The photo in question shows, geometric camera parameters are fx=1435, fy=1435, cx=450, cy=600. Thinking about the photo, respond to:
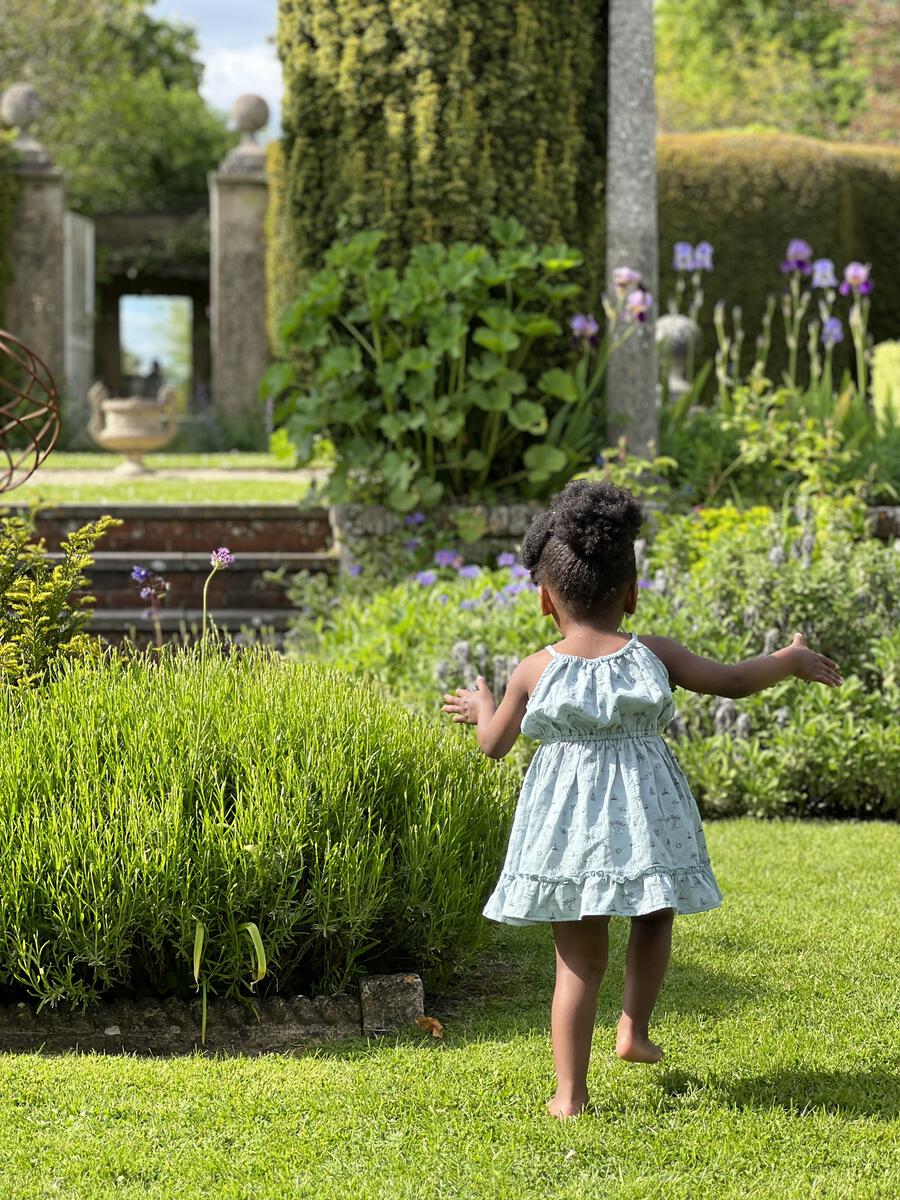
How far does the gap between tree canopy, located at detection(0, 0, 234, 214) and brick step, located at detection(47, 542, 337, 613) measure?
15.2m

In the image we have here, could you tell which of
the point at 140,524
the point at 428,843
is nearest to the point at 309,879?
the point at 428,843

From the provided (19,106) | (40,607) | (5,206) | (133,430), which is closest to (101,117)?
(19,106)

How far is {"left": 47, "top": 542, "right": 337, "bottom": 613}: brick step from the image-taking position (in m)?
6.79

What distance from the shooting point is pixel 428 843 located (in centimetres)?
315

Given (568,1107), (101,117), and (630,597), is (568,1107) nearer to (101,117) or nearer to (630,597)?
(630,597)

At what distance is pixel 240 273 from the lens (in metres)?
16.0

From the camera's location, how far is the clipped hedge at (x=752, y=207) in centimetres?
1391

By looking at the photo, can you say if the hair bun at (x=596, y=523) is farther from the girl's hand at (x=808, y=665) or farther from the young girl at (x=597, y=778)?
the girl's hand at (x=808, y=665)

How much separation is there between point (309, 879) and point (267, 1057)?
1.27ft

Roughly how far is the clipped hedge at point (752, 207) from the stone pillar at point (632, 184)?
22.7 ft

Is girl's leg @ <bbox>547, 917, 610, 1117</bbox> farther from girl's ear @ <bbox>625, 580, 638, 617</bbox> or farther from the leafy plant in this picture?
the leafy plant

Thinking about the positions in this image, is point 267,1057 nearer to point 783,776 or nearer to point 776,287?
point 783,776

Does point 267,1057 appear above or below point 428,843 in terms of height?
below

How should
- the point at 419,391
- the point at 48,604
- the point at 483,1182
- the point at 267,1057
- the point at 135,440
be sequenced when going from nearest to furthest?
the point at 483,1182 < the point at 267,1057 < the point at 48,604 < the point at 419,391 < the point at 135,440
